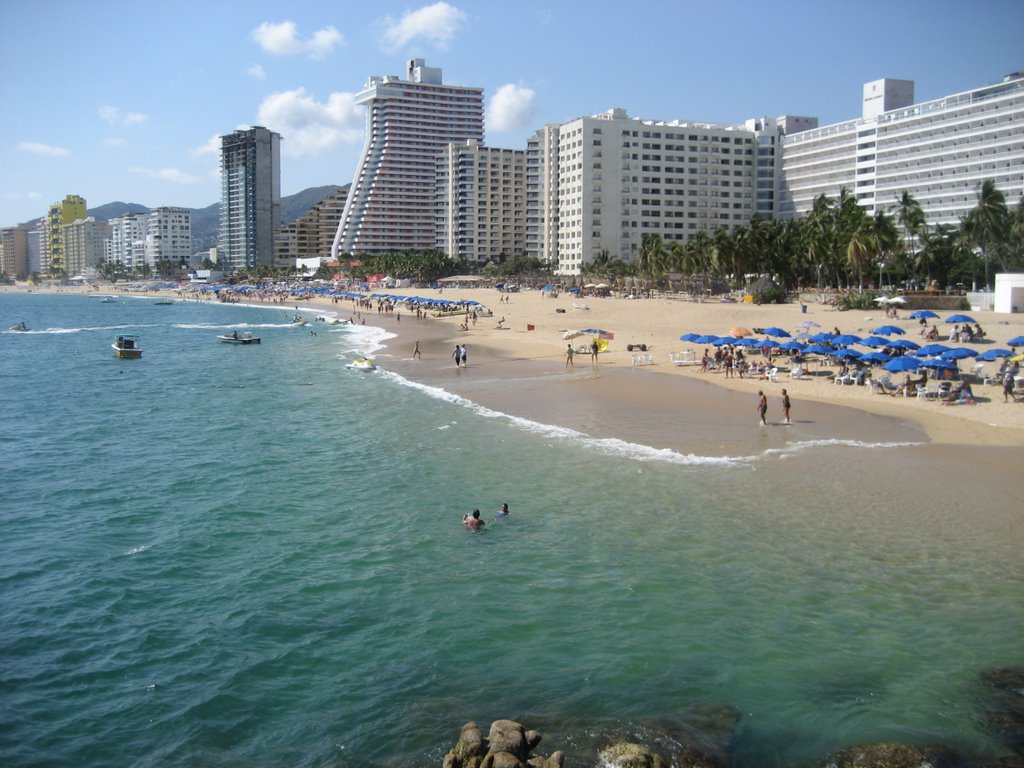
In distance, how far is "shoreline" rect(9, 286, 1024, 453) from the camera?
29.0 meters

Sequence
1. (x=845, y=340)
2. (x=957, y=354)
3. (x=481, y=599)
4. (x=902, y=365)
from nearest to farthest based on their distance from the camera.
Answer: (x=481, y=599)
(x=902, y=365)
(x=957, y=354)
(x=845, y=340)

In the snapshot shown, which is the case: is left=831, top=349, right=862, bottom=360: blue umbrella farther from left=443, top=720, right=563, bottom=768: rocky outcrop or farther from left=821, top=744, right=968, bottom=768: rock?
left=443, top=720, right=563, bottom=768: rocky outcrop

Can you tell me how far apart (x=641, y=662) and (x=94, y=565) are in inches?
465

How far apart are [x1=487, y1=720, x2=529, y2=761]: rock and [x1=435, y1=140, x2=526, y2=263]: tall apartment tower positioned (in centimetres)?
16146

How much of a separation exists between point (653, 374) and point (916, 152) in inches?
3180

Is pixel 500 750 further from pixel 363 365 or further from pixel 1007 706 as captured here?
pixel 363 365

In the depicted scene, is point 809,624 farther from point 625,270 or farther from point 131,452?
point 625,270

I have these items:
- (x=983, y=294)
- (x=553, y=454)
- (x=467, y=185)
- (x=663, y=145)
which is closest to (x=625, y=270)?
(x=663, y=145)

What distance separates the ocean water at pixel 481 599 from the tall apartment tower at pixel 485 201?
481 ft

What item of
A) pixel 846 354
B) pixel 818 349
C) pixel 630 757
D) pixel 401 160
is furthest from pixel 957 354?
pixel 401 160

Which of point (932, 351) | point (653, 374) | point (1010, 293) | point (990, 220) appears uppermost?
point (990, 220)

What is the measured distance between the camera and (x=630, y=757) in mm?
9656

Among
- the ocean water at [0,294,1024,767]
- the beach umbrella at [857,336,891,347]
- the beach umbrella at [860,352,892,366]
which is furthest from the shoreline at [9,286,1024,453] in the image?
the ocean water at [0,294,1024,767]

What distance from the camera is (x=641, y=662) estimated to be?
1256 cm
